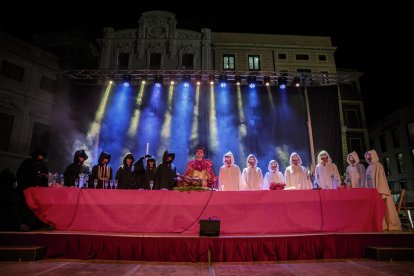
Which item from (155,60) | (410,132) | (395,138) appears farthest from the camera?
(395,138)

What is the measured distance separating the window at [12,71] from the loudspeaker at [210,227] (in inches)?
572

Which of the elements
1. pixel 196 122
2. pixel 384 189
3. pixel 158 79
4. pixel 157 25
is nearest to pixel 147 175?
pixel 384 189

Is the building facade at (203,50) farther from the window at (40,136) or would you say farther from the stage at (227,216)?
the stage at (227,216)

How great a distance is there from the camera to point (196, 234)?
3.77 meters

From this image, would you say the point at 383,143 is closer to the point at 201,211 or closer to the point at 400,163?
the point at 400,163

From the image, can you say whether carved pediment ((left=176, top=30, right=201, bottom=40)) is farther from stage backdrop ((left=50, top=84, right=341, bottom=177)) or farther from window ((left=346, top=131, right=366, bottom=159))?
window ((left=346, top=131, right=366, bottom=159))

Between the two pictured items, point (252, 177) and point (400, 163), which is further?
point (400, 163)

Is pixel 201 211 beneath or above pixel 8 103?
beneath

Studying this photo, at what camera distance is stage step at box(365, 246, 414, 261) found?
3.55 meters

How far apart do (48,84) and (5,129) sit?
3344mm

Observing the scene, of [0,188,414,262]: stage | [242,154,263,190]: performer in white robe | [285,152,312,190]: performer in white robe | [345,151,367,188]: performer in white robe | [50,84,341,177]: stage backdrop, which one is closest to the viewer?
[0,188,414,262]: stage

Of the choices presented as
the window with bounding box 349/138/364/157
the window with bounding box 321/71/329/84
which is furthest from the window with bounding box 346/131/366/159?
the window with bounding box 321/71/329/84

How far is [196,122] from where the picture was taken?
12.1 meters

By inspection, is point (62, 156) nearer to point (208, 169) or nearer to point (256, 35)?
point (208, 169)
